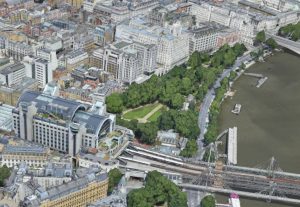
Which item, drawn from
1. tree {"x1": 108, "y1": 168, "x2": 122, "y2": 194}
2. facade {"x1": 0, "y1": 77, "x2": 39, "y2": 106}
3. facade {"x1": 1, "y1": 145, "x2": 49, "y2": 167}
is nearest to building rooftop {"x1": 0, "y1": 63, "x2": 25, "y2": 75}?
facade {"x1": 0, "y1": 77, "x2": 39, "y2": 106}

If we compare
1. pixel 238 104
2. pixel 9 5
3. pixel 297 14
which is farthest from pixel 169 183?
pixel 297 14

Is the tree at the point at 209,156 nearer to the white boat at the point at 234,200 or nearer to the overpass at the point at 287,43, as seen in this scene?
the white boat at the point at 234,200

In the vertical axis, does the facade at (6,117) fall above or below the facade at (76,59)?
below

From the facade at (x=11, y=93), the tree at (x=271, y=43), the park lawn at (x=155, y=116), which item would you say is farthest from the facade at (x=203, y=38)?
the facade at (x=11, y=93)

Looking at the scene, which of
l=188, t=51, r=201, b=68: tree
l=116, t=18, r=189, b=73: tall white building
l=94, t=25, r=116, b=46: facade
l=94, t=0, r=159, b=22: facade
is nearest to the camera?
l=116, t=18, r=189, b=73: tall white building

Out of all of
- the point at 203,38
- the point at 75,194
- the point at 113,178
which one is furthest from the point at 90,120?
the point at 203,38

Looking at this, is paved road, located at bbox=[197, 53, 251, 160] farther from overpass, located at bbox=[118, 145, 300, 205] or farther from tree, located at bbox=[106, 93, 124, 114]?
tree, located at bbox=[106, 93, 124, 114]

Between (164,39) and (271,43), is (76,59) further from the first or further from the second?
(271,43)
